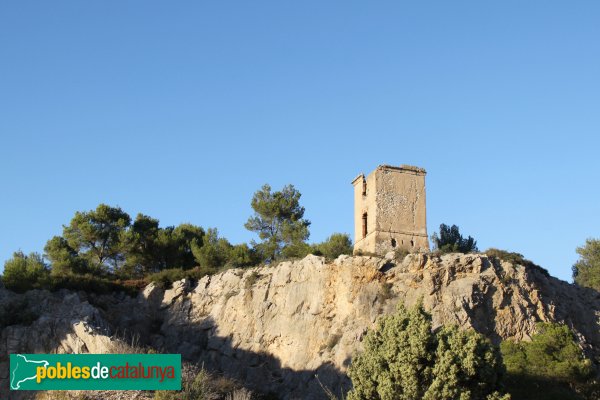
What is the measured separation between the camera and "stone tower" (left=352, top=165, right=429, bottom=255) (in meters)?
35.2

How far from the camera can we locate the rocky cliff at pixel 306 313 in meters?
30.4

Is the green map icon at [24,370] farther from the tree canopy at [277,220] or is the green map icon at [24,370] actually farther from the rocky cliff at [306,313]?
the tree canopy at [277,220]

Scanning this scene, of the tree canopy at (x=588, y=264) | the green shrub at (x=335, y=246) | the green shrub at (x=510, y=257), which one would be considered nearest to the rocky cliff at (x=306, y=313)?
the green shrub at (x=510, y=257)

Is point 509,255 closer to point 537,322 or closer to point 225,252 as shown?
point 537,322

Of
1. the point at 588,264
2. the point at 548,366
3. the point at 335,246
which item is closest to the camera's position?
the point at 548,366

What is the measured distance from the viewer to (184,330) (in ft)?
115

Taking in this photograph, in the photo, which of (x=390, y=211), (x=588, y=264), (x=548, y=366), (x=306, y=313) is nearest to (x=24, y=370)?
(x=306, y=313)

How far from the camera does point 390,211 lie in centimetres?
3566

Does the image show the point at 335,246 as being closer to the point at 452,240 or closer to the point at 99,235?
the point at 452,240

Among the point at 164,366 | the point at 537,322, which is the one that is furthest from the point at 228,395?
the point at 537,322

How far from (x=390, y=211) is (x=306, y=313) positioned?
6.17 m

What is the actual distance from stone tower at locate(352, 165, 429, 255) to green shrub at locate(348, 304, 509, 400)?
13.1m

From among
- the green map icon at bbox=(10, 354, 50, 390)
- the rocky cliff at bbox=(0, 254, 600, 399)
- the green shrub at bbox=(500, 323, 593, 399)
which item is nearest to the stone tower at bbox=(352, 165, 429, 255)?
the rocky cliff at bbox=(0, 254, 600, 399)

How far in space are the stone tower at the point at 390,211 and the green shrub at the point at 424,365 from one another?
1308 centimetres
